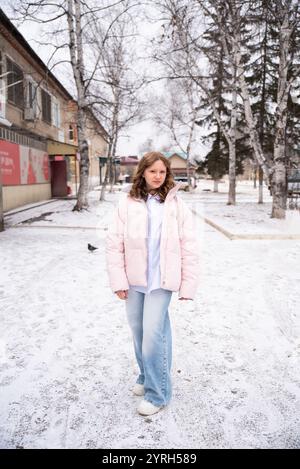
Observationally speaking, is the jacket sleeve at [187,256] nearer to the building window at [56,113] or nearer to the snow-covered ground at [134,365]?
the snow-covered ground at [134,365]

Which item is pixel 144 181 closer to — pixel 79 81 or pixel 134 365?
pixel 134 365

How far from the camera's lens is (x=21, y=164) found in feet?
60.2

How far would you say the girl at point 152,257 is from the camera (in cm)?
262

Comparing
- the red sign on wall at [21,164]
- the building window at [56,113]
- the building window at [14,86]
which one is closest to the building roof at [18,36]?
the building window at [14,86]

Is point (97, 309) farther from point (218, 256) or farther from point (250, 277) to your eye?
point (218, 256)

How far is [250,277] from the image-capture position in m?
6.45

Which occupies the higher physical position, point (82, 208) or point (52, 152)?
point (52, 152)

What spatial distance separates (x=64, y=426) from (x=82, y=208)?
14.4m

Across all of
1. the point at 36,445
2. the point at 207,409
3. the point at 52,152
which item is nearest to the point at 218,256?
the point at 207,409

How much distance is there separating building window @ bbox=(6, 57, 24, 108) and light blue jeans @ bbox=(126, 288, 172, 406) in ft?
53.2

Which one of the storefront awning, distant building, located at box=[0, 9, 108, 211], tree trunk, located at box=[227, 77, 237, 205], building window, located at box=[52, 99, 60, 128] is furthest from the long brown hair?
building window, located at box=[52, 99, 60, 128]

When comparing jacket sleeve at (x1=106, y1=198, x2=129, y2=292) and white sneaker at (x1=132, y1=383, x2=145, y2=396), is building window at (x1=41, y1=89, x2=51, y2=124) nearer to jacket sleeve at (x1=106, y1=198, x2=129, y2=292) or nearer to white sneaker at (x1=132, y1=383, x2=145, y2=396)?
jacket sleeve at (x1=106, y1=198, x2=129, y2=292)

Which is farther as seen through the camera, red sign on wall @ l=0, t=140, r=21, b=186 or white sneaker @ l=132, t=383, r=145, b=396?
red sign on wall @ l=0, t=140, r=21, b=186

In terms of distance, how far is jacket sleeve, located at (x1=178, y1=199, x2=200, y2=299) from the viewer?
→ 105 inches
